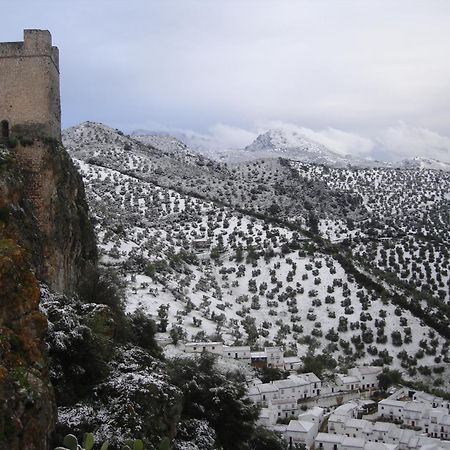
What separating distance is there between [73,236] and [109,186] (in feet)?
176

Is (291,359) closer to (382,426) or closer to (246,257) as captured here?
(382,426)

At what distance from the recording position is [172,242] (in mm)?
62406

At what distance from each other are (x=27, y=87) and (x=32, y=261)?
723 centimetres

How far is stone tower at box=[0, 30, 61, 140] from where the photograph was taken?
21.0m

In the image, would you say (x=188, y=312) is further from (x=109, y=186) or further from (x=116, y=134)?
(x=116, y=134)

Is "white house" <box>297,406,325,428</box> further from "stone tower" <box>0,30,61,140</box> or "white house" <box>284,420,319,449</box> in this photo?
"stone tower" <box>0,30,61,140</box>

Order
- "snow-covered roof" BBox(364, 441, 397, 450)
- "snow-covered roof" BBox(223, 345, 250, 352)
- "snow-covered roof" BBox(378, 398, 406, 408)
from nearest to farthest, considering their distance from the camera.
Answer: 1. "snow-covered roof" BBox(364, 441, 397, 450)
2. "snow-covered roof" BBox(378, 398, 406, 408)
3. "snow-covered roof" BBox(223, 345, 250, 352)

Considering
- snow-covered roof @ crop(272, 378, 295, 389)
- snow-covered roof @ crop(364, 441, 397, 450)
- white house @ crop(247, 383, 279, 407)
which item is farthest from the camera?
snow-covered roof @ crop(272, 378, 295, 389)

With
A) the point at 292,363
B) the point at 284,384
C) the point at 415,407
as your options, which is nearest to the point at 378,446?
the point at 415,407

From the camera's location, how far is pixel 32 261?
17391mm

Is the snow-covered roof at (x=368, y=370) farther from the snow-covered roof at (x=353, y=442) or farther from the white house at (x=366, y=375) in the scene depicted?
the snow-covered roof at (x=353, y=442)

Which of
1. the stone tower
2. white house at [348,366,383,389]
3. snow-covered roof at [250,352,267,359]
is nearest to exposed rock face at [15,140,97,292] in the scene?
the stone tower

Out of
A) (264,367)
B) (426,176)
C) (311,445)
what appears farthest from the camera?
(426,176)

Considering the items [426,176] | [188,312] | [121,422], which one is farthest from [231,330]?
[426,176]
